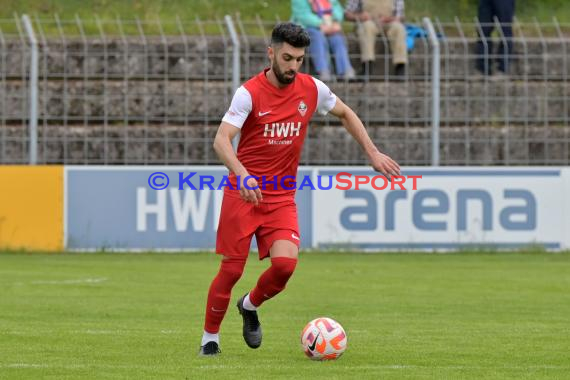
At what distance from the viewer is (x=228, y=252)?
9078 mm

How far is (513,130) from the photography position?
70.5 feet

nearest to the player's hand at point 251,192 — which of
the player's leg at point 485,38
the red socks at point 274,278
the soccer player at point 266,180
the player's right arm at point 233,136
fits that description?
the player's right arm at point 233,136

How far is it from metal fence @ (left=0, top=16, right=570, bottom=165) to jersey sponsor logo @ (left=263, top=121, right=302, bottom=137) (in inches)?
438

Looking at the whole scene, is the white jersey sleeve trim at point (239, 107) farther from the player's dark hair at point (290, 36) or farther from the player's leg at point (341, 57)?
the player's leg at point (341, 57)

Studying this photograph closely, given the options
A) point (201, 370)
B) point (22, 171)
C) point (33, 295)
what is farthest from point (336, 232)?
point (201, 370)

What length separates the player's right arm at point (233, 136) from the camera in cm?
854

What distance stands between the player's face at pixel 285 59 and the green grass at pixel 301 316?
1805mm

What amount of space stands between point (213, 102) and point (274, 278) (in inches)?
473

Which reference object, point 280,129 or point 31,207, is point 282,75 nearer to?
point 280,129

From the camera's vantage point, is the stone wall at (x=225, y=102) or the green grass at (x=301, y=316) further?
the stone wall at (x=225, y=102)

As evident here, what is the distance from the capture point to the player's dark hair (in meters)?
8.77

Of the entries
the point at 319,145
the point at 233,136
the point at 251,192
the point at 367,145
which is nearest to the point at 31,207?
the point at 319,145

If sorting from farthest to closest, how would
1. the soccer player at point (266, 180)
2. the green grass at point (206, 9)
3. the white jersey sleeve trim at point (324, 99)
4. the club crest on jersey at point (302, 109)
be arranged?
the green grass at point (206, 9) < the white jersey sleeve trim at point (324, 99) < the club crest on jersey at point (302, 109) < the soccer player at point (266, 180)

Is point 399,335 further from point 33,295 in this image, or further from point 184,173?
point 184,173
